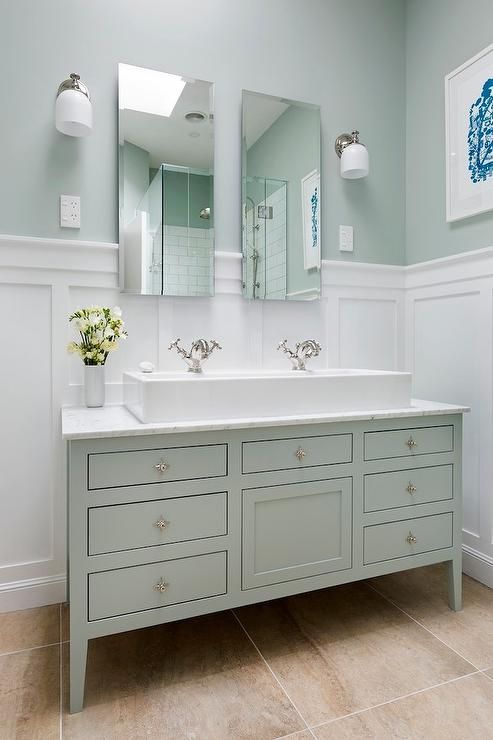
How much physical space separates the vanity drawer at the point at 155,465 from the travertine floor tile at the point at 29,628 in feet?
2.32

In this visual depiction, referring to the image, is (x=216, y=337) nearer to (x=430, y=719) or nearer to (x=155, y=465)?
(x=155, y=465)

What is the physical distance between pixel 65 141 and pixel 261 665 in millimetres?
1931

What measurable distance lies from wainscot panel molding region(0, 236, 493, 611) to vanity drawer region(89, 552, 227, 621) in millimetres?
634

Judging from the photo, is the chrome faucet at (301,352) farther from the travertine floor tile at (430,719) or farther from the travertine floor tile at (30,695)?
the travertine floor tile at (30,695)

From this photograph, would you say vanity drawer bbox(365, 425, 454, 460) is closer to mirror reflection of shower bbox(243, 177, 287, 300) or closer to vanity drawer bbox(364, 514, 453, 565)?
vanity drawer bbox(364, 514, 453, 565)

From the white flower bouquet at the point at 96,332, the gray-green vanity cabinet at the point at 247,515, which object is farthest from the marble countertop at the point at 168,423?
the white flower bouquet at the point at 96,332

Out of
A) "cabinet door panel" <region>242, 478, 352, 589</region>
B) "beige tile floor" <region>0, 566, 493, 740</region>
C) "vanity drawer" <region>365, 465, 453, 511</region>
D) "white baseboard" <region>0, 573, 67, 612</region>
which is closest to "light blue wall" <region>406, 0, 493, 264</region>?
"vanity drawer" <region>365, 465, 453, 511</region>

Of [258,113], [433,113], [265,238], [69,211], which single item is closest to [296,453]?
[265,238]

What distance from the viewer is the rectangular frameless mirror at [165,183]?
187 centimetres

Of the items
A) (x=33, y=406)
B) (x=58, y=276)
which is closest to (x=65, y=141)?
(x=58, y=276)

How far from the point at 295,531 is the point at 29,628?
3.26ft

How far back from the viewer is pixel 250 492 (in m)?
1.47

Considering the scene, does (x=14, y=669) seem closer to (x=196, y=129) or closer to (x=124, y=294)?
(x=124, y=294)

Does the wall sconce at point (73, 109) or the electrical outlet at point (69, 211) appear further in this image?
the electrical outlet at point (69, 211)
